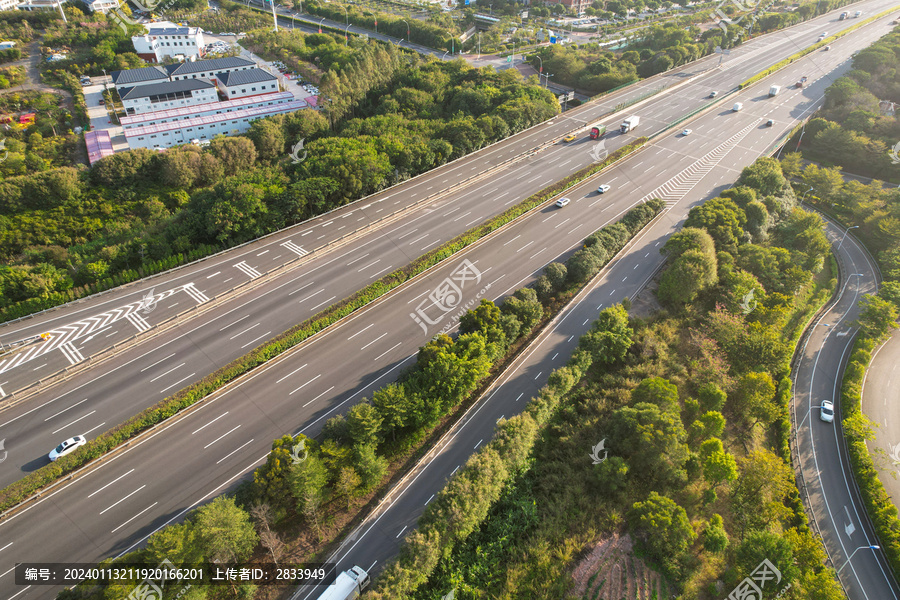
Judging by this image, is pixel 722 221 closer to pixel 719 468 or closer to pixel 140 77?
pixel 719 468

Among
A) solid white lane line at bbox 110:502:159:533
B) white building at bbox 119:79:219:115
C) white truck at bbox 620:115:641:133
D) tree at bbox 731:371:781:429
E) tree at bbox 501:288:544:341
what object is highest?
white building at bbox 119:79:219:115

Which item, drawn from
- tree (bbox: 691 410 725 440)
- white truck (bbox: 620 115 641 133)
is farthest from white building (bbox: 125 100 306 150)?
tree (bbox: 691 410 725 440)

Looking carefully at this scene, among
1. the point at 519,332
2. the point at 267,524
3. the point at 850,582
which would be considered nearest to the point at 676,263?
the point at 519,332

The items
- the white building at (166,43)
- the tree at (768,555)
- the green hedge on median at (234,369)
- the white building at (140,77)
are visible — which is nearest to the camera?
the tree at (768,555)

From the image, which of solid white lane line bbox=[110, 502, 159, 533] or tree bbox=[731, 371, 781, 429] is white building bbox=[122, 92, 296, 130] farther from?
tree bbox=[731, 371, 781, 429]

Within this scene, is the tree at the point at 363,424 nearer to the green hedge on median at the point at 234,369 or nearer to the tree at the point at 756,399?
the green hedge on median at the point at 234,369

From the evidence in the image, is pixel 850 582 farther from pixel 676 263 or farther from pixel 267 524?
pixel 267 524

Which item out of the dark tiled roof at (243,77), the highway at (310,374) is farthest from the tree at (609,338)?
the dark tiled roof at (243,77)
